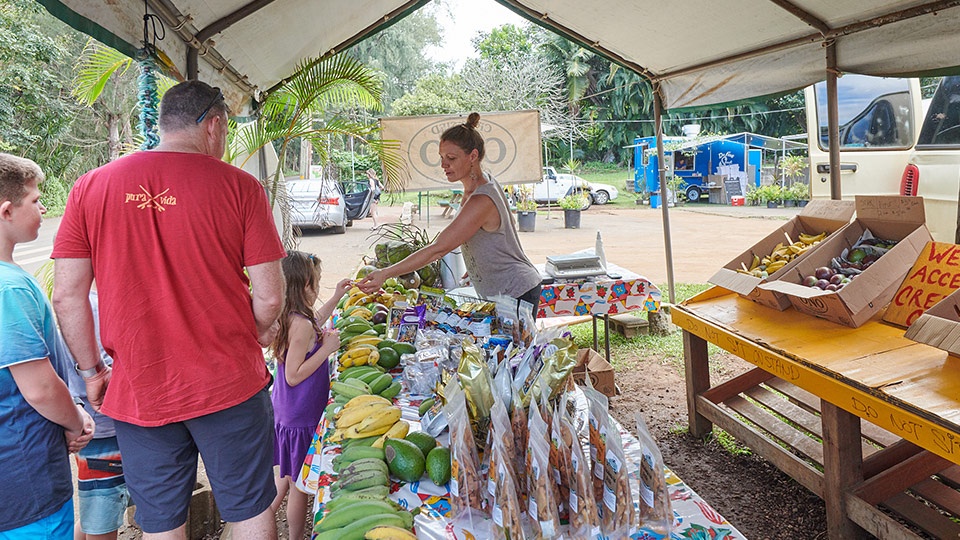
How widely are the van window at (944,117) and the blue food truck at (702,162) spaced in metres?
16.7

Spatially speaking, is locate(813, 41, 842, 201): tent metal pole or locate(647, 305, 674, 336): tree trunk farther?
locate(647, 305, 674, 336): tree trunk

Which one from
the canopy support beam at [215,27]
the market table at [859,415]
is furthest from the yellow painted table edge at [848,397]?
the canopy support beam at [215,27]

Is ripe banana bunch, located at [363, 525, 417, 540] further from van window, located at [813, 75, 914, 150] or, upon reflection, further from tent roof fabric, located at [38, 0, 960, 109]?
van window, located at [813, 75, 914, 150]

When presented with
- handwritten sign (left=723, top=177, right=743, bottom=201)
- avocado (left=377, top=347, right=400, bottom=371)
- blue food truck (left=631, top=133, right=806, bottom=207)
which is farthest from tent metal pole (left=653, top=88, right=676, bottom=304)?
handwritten sign (left=723, top=177, right=743, bottom=201)

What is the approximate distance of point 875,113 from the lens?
6621 mm

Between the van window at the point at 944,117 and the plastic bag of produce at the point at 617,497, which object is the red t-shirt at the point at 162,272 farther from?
the van window at the point at 944,117

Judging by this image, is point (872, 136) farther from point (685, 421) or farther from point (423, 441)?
point (423, 441)

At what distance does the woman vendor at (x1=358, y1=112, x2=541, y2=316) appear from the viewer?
131 inches

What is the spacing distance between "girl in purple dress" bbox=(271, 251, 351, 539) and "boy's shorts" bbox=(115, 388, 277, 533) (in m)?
0.53

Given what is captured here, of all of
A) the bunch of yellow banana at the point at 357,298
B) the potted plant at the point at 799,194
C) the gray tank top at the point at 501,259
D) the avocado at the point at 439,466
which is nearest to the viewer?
the avocado at the point at 439,466

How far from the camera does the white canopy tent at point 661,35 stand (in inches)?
128

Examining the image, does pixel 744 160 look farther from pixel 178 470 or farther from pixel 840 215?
pixel 178 470

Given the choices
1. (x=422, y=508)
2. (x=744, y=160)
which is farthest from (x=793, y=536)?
(x=744, y=160)

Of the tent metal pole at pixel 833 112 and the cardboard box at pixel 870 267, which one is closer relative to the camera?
the cardboard box at pixel 870 267
